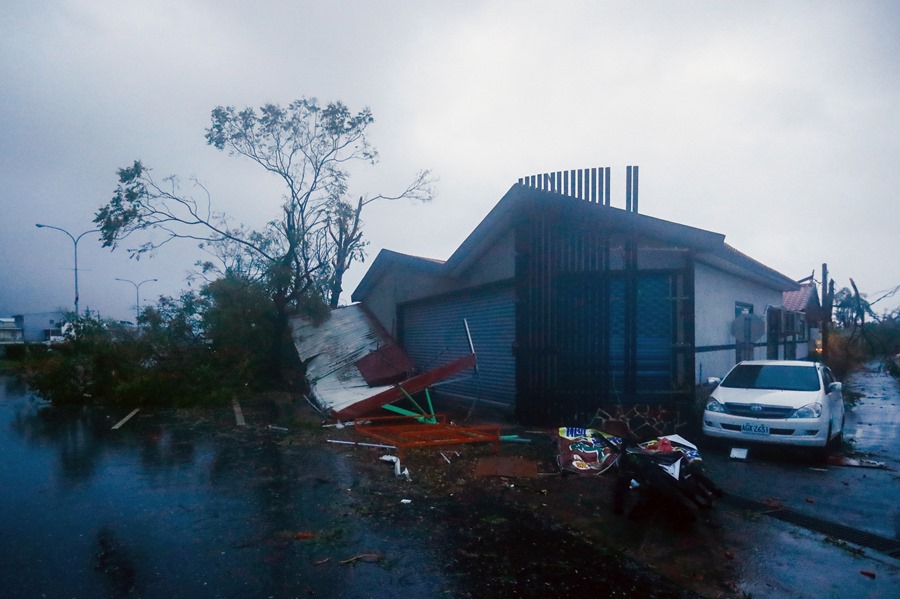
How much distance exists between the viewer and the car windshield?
962cm

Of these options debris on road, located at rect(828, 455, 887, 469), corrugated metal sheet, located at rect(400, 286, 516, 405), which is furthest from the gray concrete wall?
corrugated metal sheet, located at rect(400, 286, 516, 405)

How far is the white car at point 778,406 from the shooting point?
8602 mm

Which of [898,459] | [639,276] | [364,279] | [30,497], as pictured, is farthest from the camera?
[364,279]

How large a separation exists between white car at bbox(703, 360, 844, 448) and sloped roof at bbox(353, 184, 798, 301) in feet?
7.44

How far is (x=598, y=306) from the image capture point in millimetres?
10086

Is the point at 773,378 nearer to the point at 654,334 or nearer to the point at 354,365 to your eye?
the point at 654,334

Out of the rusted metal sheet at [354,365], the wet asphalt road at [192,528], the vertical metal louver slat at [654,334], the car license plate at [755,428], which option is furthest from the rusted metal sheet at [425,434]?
the car license plate at [755,428]

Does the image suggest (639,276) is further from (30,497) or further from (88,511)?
(30,497)

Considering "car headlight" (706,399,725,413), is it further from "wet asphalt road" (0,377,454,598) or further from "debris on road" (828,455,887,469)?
"wet asphalt road" (0,377,454,598)

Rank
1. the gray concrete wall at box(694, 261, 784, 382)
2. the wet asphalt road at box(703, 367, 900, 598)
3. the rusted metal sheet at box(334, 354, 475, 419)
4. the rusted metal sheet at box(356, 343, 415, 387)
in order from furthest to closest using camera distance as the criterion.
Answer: the rusted metal sheet at box(356, 343, 415, 387), the rusted metal sheet at box(334, 354, 475, 419), the gray concrete wall at box(694, 261, 784, 382), the wet asphalt road at box(703, 367, 900, 598)

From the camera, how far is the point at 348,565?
464cm

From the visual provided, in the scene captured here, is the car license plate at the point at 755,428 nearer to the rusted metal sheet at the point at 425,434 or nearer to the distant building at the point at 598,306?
the distant building at the point at 598,306

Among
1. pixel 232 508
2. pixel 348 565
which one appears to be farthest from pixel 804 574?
pixel 232 508

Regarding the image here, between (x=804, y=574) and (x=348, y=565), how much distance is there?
11.9 ft
